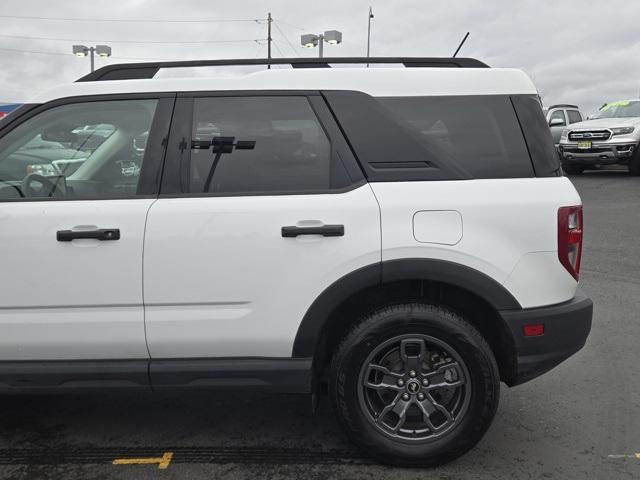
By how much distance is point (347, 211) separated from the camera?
2.66 metres

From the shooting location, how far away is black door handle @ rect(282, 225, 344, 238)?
2.64m

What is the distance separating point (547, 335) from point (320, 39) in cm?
2330

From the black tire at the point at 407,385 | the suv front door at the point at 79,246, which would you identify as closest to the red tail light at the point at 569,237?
the black tire at the point at 407,385

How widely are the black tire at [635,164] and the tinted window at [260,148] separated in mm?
14139

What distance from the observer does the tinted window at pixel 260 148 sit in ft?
9.09

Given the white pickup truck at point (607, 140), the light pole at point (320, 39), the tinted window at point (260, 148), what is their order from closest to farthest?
the tinted window at point (260, 148)
the white pickup truck at point (607, 140)
the light pole at point (320, 39)

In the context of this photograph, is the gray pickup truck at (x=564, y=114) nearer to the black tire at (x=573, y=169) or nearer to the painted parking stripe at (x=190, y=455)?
the black tire at (x=573, y=169)

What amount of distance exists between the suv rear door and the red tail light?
0.86 meters

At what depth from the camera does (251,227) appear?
2652 mm

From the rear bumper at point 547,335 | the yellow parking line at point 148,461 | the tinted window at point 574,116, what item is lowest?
the yellow parking line at point 148,461

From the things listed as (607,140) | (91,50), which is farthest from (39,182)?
(91,50)

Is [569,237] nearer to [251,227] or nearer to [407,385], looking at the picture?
[407,385]

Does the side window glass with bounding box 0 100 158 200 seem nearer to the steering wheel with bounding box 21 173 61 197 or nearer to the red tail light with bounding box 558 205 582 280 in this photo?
the steering wheel with bounding box 21 173 61 197

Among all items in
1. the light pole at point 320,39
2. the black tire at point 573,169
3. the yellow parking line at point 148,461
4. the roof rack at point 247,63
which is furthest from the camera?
the light pole at point 320,39
